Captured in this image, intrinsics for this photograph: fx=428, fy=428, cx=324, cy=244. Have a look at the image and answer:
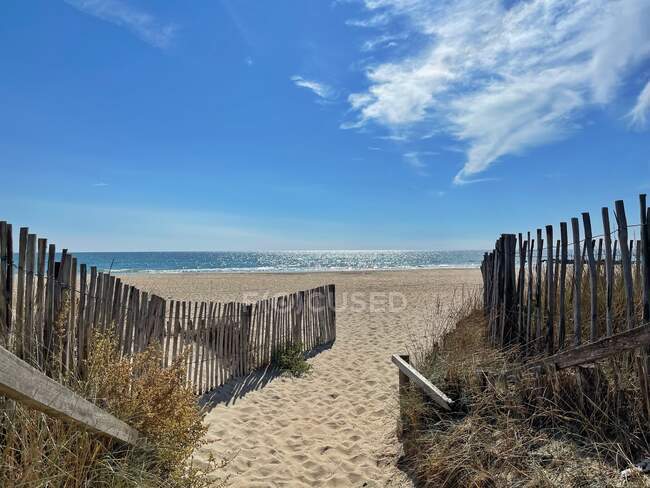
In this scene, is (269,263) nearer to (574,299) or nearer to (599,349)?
(574,299)

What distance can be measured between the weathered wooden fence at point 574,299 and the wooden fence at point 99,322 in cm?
321

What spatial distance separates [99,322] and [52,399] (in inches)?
71.2

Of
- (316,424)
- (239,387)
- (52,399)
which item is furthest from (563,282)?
(239,387)

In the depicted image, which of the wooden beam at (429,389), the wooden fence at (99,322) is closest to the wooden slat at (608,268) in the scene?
the wooden beam at (429,389)

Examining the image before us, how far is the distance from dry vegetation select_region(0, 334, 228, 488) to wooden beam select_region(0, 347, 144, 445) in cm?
9

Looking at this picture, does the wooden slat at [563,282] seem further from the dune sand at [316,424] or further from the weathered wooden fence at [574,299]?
the dune sand at [316,424]

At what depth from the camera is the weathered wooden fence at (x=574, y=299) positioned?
305 cm

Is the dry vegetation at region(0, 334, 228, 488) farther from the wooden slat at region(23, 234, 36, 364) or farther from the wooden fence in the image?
the wooden slat at region(23, 234, 36, 364)

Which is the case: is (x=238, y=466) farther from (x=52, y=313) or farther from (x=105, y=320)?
(x=52, y=313)

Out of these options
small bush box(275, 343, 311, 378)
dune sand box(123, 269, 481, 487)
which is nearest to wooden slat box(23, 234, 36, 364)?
dune sand box(123, 269, 481, 487)

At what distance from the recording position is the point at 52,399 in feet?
6.53

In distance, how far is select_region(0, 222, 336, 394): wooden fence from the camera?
2.99m

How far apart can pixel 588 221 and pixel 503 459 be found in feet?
6.58

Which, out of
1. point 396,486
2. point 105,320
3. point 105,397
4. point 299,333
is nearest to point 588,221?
point 396,486
